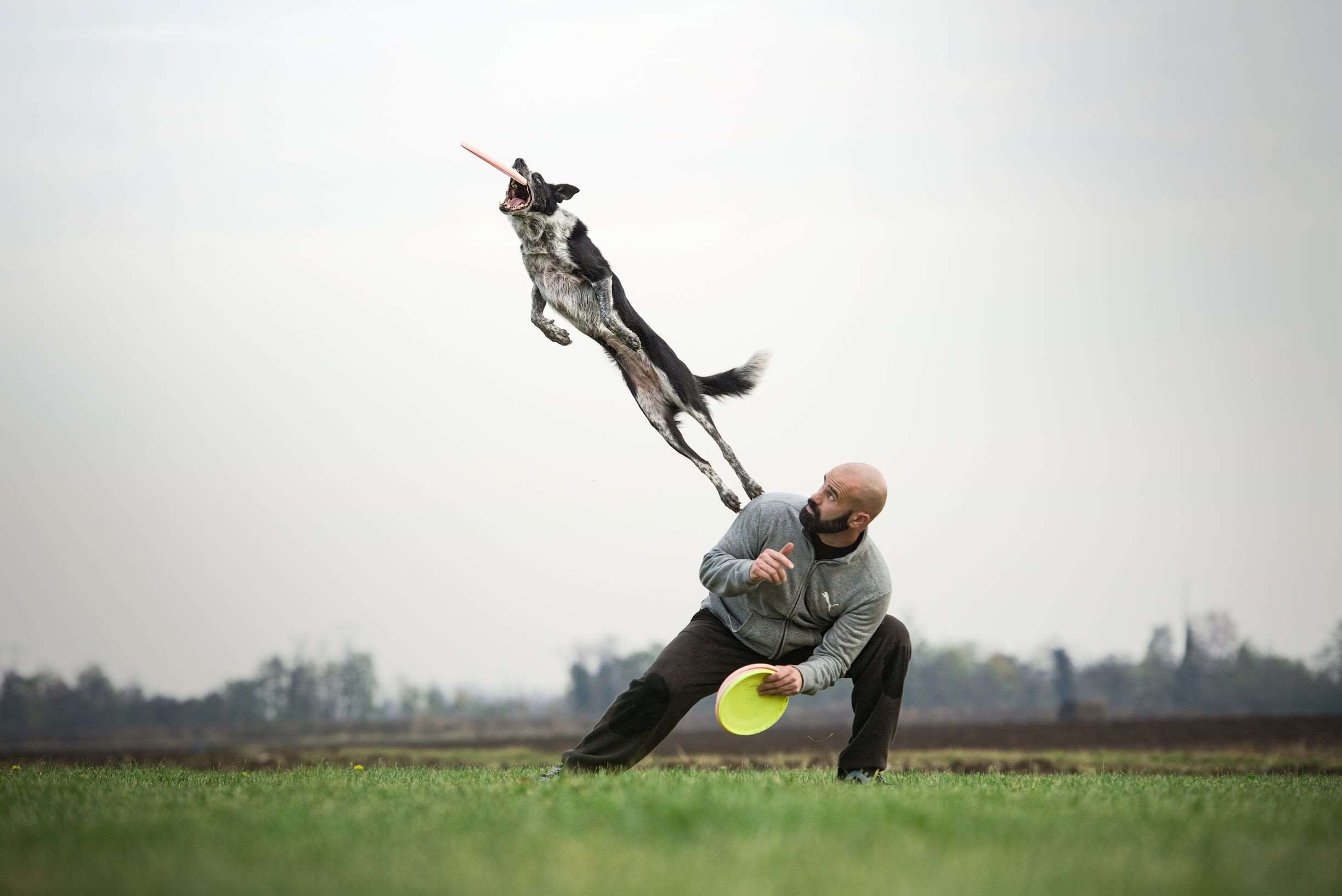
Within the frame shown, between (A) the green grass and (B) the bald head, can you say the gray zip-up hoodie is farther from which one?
(A) the green grass

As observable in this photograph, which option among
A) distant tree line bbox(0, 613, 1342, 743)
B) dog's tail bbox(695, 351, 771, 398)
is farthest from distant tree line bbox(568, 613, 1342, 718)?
dog's tail bbox(695, 351, 771, 398)

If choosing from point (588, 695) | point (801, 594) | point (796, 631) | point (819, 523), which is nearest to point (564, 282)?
point (819, 523)

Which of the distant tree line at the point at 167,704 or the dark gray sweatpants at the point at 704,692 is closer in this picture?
the dark gray sweatpants at the point at 704,692

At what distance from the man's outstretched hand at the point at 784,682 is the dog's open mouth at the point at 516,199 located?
3.16 m

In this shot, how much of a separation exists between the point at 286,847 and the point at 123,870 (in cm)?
55

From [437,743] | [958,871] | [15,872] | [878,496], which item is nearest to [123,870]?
[15,872]

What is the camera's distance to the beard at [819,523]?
22.2 ft

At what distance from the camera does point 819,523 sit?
6.82 meters

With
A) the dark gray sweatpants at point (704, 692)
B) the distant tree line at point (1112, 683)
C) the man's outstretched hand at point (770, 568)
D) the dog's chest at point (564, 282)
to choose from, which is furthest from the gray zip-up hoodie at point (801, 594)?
the distant tree line at point (1112, 683)

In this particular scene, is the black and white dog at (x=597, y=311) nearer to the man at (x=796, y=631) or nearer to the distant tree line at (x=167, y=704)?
the man at (x=796, y=631)

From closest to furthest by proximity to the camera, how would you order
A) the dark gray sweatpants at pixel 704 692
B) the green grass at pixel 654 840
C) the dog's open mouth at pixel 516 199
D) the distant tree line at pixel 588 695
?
the green grass at pixel 654 840 < the dark gray sweatpants at pixel 704 692 < the dog's open mouth at pixel 516 199 < the distant tree line at pixel 588 695

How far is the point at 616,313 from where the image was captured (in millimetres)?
7961

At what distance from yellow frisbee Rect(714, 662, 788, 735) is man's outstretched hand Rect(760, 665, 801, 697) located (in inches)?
1.0

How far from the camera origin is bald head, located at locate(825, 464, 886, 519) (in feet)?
22.0
